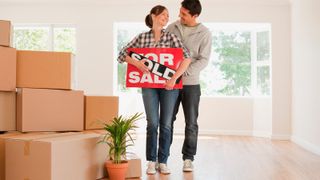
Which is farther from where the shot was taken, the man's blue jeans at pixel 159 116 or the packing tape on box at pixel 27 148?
the man's blue jeans at pixel 159 116

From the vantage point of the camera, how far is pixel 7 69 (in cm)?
236

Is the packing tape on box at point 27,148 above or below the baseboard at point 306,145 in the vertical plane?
above

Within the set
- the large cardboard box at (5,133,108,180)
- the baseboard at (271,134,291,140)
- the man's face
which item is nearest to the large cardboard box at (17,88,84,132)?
the large cardboard box at (5,133,108,180)

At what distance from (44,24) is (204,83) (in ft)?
8.72

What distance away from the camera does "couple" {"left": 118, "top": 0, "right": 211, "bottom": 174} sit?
265 centimetres

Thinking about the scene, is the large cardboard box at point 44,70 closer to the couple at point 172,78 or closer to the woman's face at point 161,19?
the couple at point 172,78

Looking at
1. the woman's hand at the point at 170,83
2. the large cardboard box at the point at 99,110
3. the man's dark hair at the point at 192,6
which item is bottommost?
the large cardboard box at the point at 99,110

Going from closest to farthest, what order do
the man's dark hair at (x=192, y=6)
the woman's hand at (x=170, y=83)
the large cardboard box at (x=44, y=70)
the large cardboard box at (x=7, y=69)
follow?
the large cardboard box at (x=7, y=69) → the large cardboard box at (x=44, y=70) → the woman's hand at (x=170, y=83) → the man's dark hair at (x=192, y=6)

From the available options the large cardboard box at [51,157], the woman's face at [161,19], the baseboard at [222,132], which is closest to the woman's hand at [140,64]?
the woman's face at [161,19]

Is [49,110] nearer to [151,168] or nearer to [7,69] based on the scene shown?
[7,69]

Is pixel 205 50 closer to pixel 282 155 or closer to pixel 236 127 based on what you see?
pixel 282 155

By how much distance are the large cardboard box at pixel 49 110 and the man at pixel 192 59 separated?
2.39 feet

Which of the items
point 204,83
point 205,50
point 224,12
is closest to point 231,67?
point 204,83

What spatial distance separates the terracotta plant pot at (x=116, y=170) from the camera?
2385 millimetres
